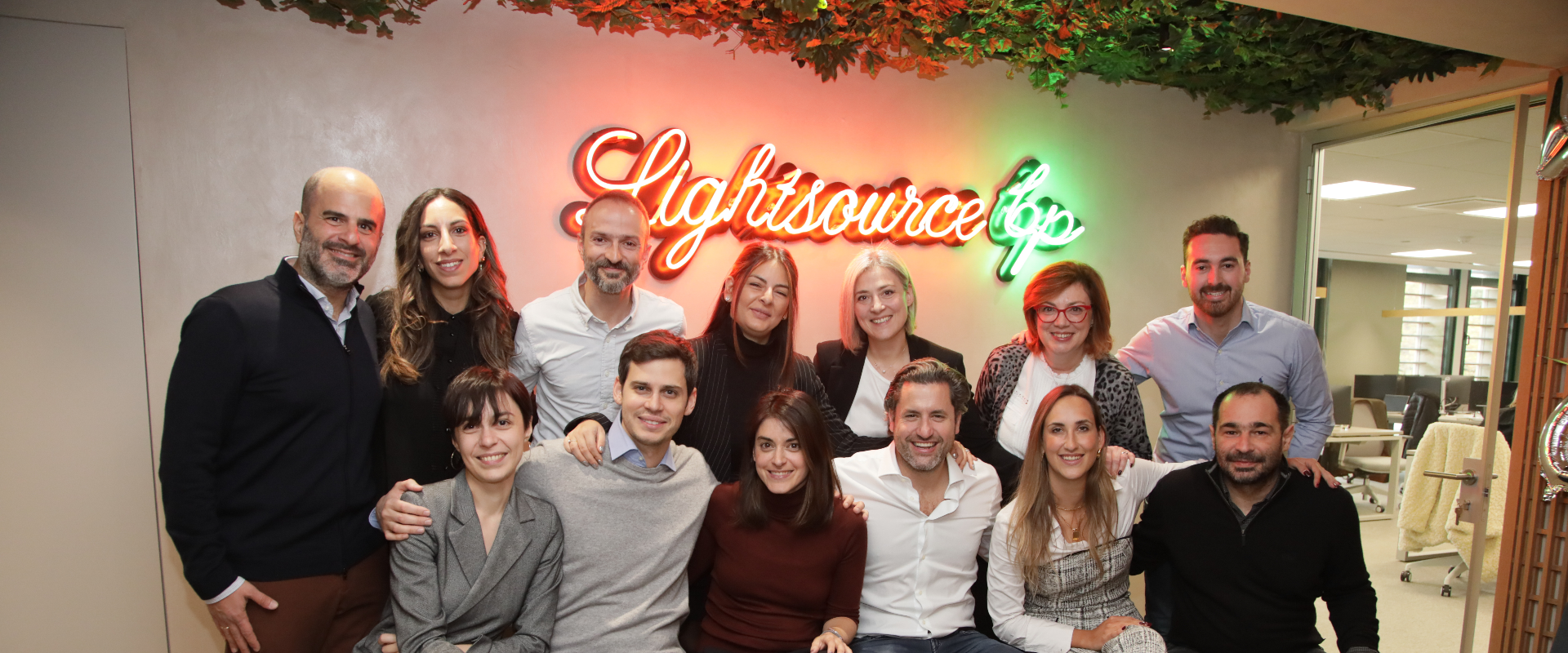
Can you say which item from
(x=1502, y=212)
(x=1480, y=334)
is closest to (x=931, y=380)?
(x=1480, y=334)

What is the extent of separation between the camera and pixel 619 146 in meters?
3.75

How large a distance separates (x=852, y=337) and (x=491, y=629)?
65.1 inches

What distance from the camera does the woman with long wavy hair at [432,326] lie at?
92.6 inches

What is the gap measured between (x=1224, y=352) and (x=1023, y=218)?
62.8 inches

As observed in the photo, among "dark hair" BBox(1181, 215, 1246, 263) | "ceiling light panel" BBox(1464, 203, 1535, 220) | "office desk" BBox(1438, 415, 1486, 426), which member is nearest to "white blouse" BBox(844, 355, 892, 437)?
"dark hair" BBox(1181, 215, 1246, 263)

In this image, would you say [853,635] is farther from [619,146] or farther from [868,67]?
[868,67]

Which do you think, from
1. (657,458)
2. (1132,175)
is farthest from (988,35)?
(657,458)

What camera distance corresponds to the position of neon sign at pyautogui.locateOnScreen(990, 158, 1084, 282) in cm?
450

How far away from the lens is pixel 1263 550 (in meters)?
2.56

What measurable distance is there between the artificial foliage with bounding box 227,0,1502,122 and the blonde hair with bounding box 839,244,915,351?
1.06m

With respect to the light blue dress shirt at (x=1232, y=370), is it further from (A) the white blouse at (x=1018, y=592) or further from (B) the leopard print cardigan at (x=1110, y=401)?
(A) the white blouse at (x=1018, y=592)

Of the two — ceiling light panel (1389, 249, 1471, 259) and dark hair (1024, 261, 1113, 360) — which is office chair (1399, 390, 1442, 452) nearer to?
ceiling light panel (1389, 249, 1471, 259)

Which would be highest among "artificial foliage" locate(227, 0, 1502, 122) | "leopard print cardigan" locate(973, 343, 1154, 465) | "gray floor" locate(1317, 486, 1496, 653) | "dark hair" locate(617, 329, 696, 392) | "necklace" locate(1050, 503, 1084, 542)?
"artificial foliage" locate(227, 0, 1502, 122)

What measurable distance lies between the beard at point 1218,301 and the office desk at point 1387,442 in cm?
349
